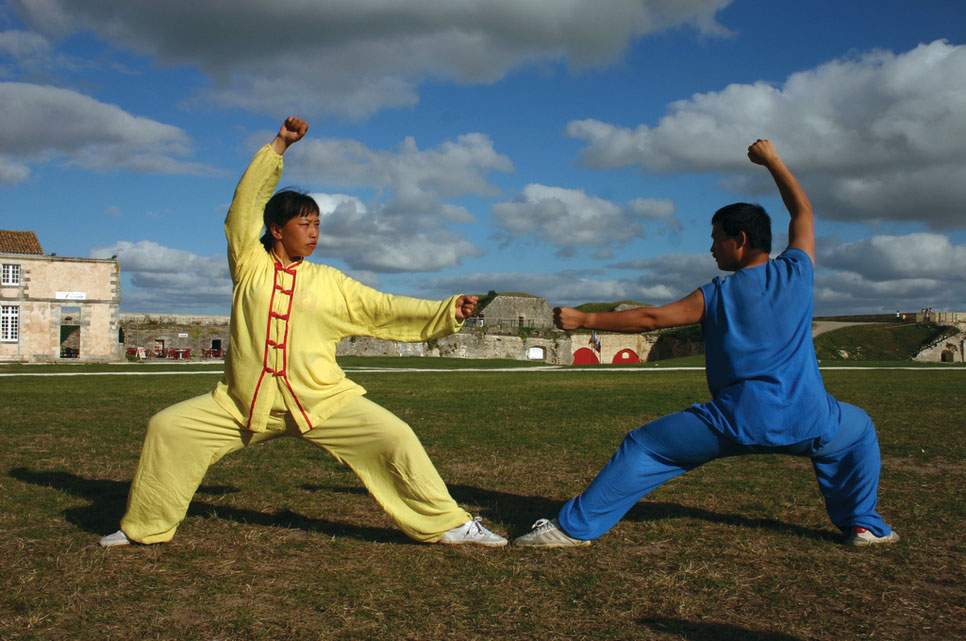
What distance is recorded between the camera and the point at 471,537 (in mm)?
4457

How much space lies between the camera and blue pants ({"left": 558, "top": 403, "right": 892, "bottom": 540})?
4.18m

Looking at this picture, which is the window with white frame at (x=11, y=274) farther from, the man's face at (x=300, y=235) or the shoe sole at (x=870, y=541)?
the shoe sole at (x=870, y=541)

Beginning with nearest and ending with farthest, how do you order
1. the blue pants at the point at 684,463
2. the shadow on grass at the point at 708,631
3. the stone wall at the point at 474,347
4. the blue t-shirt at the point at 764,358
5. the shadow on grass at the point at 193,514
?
1. the shadow on grass at the point at 708,631
2. the blue t-shirt at the point at 764,358
3. the blue pants at the point at 684,463
4. the shadow on grass at the point at 193,514
5. the stone wall at the point at 474,347

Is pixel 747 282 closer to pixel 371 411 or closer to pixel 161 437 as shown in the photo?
pixel 371 411

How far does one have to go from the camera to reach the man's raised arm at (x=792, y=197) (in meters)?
4.44

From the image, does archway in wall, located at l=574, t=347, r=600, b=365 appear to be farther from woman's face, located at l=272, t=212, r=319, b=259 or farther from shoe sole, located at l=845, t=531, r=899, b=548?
woman's face, located at l=272, t=212, r=319, b=259

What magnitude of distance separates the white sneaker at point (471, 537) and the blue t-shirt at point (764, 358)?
1329mm

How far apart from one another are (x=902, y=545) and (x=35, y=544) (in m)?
4.83

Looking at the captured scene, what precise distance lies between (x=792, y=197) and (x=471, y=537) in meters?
2.66

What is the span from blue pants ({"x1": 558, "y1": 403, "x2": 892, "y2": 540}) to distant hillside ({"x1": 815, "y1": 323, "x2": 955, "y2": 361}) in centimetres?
4711

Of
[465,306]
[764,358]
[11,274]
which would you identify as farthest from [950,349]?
[11,274]

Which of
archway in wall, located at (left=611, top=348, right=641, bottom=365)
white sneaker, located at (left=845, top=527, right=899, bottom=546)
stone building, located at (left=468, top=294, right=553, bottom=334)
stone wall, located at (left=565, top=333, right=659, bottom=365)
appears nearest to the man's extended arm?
white sneaker, located at (left=845, top=527, right=899, bottom=546)

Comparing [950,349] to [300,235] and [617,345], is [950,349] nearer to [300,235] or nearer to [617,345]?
[617,345]

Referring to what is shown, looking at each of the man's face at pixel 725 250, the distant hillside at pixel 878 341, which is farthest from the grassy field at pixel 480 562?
the distant hillside at pixel 878 341
